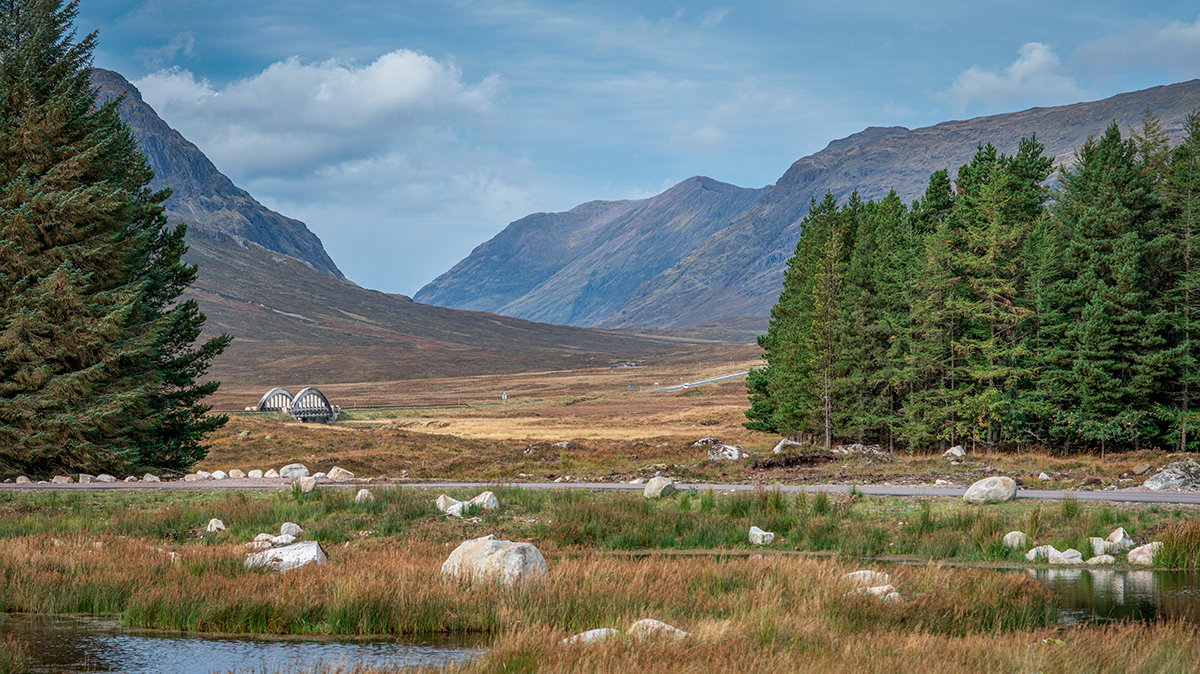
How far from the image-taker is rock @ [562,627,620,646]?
30.6ft

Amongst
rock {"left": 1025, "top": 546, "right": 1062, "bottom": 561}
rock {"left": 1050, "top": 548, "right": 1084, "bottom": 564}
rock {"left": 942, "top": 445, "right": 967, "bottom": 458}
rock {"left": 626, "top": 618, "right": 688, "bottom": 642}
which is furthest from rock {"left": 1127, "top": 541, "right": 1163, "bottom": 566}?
rock {"left": 942, "top": 445, "right": 967, "bottom": 458}

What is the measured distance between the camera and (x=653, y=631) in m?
9.89

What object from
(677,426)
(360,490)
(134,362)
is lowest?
(677,426)

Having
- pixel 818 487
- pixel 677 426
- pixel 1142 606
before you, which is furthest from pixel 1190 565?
pixel 677 426

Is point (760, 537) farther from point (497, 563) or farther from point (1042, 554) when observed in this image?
point (497, 563)

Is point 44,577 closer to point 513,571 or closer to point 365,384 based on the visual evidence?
point 513,571

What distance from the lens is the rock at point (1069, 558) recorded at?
54.3ft

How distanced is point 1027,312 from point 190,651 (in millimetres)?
35800

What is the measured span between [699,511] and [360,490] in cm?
939

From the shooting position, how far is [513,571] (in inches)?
504

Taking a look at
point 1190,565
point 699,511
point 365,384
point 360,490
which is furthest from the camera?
point 365,384

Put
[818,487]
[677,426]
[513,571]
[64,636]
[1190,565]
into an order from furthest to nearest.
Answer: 1. [677,426]
2. [818,487]
3. [1190,565]
4. [513,571]
5. [64,636]

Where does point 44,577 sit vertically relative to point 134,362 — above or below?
below

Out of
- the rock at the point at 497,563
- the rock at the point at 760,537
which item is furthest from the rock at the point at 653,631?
the rock at the point at 760,537
